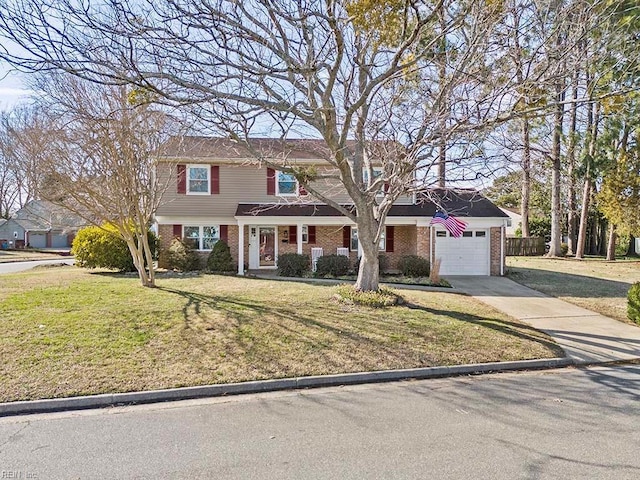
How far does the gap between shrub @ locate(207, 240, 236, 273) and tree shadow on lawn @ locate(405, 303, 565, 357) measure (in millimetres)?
9303

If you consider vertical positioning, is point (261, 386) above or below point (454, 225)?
below

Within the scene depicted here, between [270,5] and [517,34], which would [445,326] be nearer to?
[517,34]

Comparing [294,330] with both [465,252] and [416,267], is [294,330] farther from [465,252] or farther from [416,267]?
[465,252]

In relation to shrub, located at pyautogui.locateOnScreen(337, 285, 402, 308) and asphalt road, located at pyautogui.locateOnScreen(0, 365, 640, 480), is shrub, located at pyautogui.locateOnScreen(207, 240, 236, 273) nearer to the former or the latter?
shrub, located at pyautogui.locateOnScreen(337, 285, 402, 308)

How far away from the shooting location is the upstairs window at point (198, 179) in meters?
17.8

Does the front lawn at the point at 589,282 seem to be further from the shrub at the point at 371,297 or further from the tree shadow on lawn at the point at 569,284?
the shrub at the point at 371,297

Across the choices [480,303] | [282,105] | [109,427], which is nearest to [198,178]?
[282,105]

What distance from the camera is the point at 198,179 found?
58.6ft

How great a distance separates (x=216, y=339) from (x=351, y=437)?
11.5 ft

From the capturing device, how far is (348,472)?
3.31m

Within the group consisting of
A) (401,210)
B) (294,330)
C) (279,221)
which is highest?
(401,210)

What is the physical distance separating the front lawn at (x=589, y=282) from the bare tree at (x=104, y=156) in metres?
12.4

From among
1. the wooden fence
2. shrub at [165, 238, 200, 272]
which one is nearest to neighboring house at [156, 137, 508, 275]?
shrub at [165, 238, 200, 272]

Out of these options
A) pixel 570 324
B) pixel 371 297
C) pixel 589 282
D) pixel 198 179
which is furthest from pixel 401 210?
pixel 570 324
